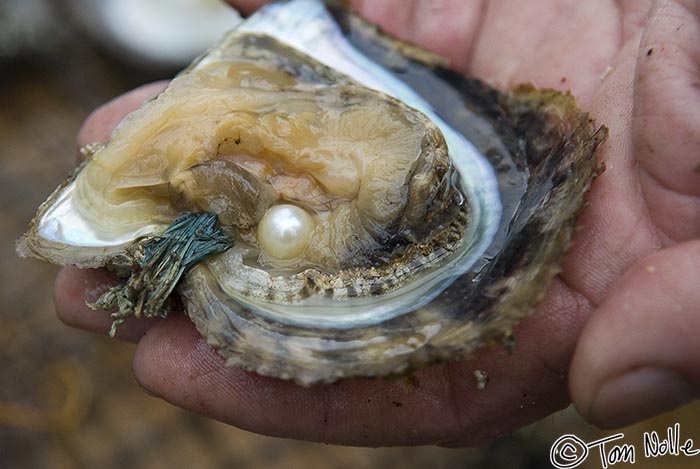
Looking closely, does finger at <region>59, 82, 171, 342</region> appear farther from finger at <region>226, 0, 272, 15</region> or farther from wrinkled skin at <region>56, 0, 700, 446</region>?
finger at <region>226, 0, 272, 15</region>

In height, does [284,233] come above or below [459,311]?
below

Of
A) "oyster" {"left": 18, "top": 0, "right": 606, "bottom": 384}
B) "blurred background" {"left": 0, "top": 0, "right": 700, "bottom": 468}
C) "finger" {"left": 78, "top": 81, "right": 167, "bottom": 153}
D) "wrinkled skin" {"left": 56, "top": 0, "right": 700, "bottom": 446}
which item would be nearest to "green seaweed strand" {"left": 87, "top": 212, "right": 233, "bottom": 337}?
"oyster" {"left": 18, "top": 0, "right": 606, "bottom": 384}

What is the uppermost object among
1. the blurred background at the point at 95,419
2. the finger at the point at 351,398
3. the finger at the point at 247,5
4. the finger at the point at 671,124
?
the finger at the point at 671,124

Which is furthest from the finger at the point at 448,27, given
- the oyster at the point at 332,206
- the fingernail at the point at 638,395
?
the fingernail at the point at 638,395

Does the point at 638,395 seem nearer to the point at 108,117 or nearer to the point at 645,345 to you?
the point at 645,345

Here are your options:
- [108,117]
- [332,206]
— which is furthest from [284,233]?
[108,117]

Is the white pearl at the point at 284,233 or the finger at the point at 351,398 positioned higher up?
the white pearl at the point at 284,233

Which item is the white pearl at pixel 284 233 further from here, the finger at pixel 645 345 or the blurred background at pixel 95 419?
the blurred background at pixel 95 419
